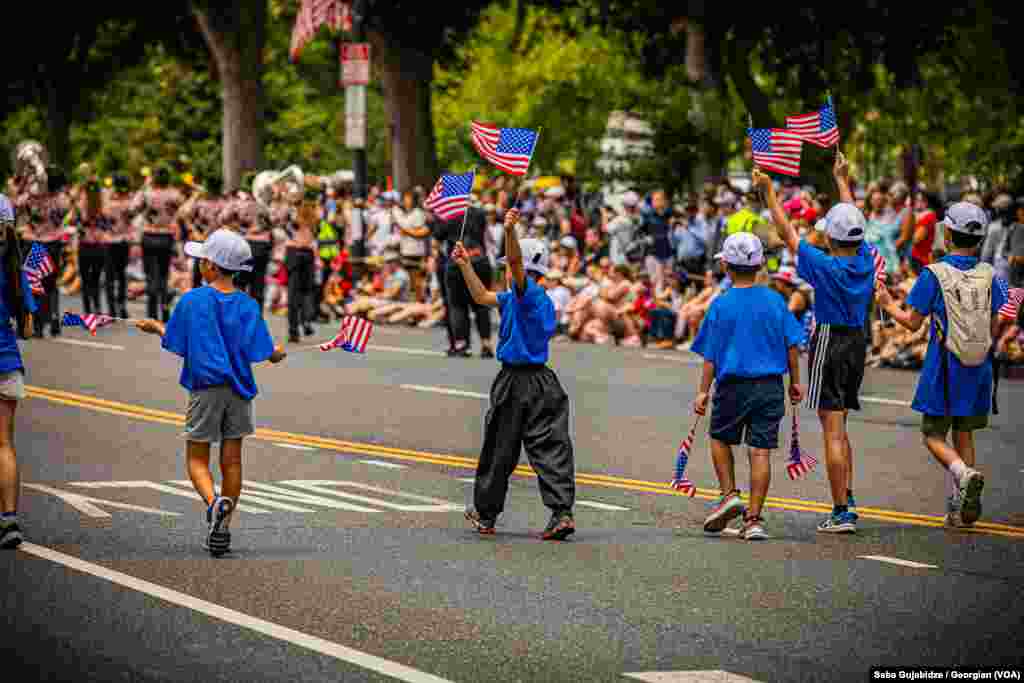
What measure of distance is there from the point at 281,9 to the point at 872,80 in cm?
1800

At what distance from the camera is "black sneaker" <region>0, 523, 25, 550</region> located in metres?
10.9

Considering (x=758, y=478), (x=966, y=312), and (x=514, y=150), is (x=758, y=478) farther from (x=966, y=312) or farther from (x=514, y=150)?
(x=514, y=150)

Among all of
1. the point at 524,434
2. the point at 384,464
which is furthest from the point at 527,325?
the point at 384,464

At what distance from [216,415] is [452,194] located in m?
2.35

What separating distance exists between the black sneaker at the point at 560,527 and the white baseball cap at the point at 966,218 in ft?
8.73

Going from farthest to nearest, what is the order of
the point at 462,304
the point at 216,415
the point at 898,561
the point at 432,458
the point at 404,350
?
the point at 404,350
the point at 462,304
the point at 432,458
the point at 216,415
the point at 898,561

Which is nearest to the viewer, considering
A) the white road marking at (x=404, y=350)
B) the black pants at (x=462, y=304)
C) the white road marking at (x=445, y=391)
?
the white road marking at (x=445, y=391)

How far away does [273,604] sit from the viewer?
9555 mm

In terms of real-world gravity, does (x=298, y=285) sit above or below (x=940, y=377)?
below

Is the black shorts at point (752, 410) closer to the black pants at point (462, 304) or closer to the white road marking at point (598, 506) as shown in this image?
the white road marking at point (598, 506)

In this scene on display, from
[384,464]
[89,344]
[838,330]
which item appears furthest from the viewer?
[89,344]

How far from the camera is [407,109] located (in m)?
39.7

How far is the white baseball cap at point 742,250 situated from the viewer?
11.5 meters

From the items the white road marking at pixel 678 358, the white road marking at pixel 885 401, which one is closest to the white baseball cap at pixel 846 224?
the white road marking at pixel 885 401
